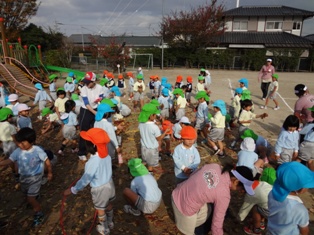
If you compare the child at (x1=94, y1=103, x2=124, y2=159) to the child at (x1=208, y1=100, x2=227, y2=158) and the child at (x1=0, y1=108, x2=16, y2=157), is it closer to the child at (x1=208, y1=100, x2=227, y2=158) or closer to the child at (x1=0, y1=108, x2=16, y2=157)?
the child at (x1=0, y1=108, x2=16, y2=157)

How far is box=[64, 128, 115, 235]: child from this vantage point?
2.91 metres

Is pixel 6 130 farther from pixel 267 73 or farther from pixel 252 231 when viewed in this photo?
pixel 267 73

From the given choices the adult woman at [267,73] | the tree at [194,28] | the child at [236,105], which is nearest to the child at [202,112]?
the child at [236,105]

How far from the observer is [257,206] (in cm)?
323

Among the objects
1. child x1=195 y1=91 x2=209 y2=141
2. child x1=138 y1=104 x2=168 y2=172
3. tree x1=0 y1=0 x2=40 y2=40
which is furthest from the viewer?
tree x1=0 y1=0 x2=40 y2=40

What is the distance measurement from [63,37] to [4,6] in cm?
661

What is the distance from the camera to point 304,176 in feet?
6.70

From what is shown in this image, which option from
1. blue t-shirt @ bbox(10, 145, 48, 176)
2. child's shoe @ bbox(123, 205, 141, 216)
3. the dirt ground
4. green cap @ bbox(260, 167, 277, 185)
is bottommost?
the dirt ground

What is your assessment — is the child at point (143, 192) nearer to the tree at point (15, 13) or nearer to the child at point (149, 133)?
the child at point (149, 133)

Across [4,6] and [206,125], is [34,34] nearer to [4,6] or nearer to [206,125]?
[4,6]

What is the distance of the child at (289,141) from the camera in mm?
4270

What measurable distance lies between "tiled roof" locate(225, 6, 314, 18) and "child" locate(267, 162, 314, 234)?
107ft

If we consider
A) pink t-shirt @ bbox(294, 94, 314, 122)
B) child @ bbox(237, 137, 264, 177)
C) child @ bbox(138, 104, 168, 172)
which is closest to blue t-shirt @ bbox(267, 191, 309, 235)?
child @ bbox(237, 137, 264, 177)

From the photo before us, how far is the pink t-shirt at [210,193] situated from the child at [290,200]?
0.49 m
